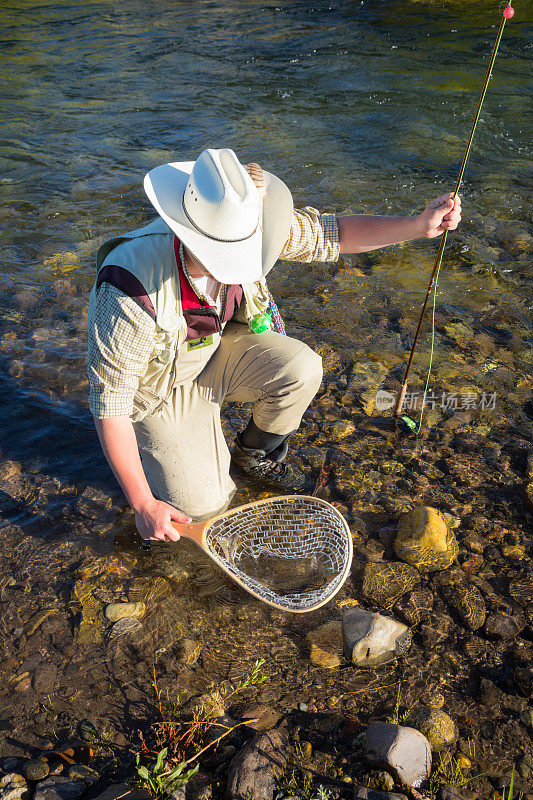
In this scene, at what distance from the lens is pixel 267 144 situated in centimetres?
911

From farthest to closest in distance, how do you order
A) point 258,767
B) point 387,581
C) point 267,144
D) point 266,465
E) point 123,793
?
1. point 267,144
2. point 266,465
3. point 387,581
4. point 258,767
5. point 123,793

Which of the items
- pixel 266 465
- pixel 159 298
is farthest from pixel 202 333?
pixel 266 465

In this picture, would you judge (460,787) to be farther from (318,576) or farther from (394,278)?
(394,278)

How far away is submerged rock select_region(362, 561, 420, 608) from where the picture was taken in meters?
3.31

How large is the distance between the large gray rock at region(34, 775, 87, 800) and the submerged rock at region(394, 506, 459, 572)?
186 cm

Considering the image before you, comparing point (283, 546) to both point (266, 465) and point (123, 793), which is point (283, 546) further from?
point (123, 793)

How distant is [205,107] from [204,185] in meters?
9.10

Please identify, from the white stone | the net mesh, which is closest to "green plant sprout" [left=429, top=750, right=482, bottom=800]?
the net mesh

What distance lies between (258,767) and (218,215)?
2145 mm

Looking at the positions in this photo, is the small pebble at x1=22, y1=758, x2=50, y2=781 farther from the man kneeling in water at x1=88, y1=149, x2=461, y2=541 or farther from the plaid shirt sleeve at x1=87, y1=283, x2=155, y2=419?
the plaid shirt sleeve at x1=87, y1=283, x2=155, y2=419

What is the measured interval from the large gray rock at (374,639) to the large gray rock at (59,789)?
126cm

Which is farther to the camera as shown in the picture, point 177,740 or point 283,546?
point 283,546

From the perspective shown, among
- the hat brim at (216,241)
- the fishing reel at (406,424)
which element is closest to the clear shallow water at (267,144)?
the fishing reel at (406,424)

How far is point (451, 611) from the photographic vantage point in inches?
127
